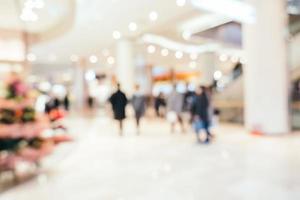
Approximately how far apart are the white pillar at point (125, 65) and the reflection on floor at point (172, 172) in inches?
361

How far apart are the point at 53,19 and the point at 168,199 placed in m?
9.81

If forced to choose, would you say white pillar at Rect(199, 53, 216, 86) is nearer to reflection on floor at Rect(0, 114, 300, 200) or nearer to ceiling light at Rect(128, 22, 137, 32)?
ceiling light at Rect(128, 22, 137, 32)

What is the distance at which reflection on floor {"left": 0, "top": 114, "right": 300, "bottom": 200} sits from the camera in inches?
178

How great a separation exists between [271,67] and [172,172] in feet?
17.0

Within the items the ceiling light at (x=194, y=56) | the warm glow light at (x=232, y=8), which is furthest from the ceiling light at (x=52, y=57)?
the warm glow light at (x=232, y=8)

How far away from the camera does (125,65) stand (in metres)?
18.3

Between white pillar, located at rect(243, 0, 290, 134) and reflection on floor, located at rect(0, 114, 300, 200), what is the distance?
68cm

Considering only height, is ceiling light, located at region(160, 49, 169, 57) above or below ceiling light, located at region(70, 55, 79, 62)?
above

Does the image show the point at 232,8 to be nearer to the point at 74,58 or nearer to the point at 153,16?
the point at 153,16

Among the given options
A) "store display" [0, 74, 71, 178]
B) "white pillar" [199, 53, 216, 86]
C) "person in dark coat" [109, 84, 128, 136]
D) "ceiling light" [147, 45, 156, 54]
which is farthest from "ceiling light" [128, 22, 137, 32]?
"store display" [0, 74, 71, 178]

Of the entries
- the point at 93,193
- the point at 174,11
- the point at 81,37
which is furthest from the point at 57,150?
the point at 81,37

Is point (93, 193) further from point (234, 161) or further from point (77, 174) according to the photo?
point (234, 161)

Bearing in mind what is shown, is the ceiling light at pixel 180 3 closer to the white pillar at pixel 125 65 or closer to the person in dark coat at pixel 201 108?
the person in dark coat at pixel 201 108

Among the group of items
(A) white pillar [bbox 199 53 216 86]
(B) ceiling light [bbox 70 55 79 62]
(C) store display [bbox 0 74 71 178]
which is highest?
(B) ceiling light [bbox 70 55 79 62]
